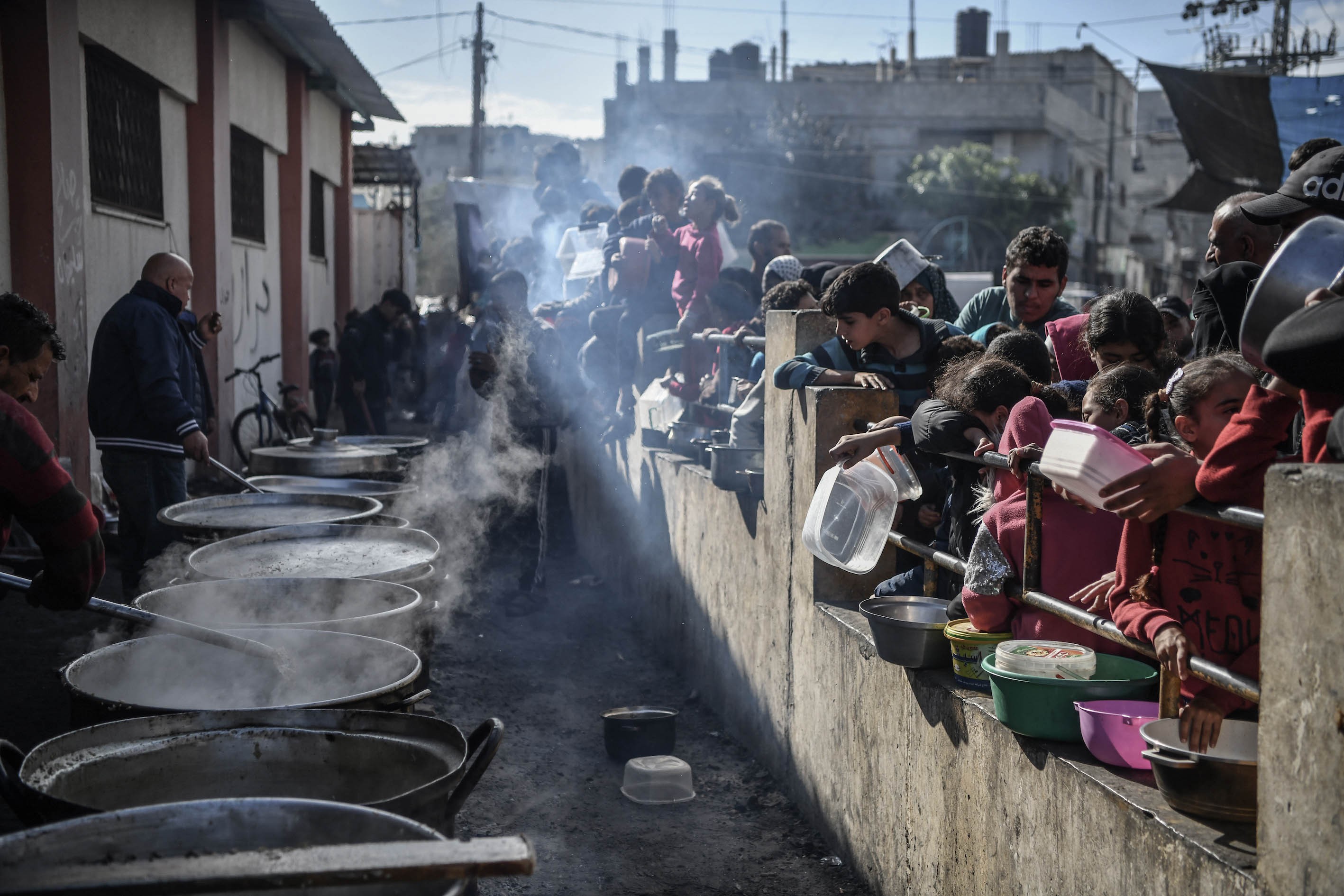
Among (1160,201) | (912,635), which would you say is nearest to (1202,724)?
(912,635)

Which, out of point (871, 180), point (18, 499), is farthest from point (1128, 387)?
point (871, 180)

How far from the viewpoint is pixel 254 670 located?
10.9 ft

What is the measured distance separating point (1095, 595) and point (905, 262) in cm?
332

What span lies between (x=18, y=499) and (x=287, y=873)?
1574 mm

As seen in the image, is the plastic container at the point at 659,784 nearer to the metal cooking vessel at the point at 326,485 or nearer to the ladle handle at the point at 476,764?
the metal cooking vessel at the point at 326,485

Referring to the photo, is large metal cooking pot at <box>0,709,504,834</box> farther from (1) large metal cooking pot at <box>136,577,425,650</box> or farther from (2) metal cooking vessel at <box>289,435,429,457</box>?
(2) metal cooking vessel at <box>289,435,429,457</box>

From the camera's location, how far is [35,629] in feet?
20.9

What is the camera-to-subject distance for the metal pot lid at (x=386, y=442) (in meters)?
7.47

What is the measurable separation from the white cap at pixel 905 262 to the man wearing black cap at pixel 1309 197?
2803mm

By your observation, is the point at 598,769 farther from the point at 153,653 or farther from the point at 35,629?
the point at 35,629

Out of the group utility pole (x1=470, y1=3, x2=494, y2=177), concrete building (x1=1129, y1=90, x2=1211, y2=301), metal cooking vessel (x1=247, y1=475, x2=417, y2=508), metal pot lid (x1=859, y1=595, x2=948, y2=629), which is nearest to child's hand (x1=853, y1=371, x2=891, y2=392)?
metal pot lid (x1=859, y1=595, x2=948, y2=629)

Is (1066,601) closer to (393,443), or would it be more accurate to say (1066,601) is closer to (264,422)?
(393,443)

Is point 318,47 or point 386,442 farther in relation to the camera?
point 318,47

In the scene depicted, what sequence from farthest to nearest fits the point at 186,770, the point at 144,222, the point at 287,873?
1. the point at 144,222
2. the point at 186,770
3. the point at 287,873
